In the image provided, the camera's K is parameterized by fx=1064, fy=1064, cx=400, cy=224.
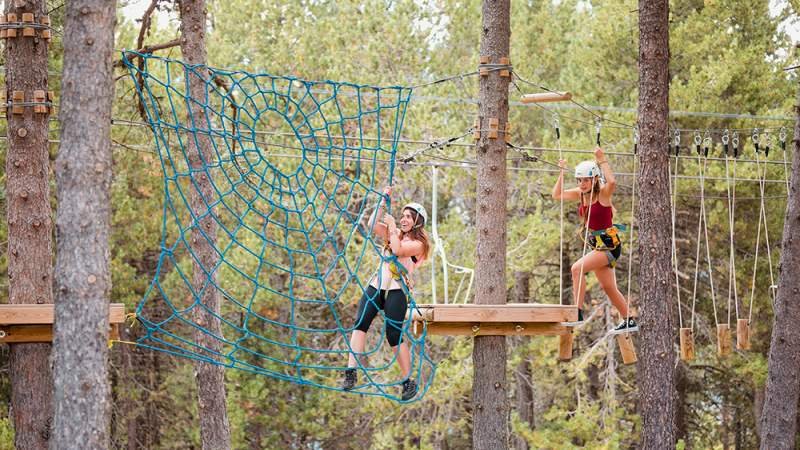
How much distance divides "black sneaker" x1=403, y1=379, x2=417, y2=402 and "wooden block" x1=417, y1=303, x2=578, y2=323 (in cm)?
43

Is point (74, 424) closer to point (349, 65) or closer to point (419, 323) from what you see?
point (419, 323)

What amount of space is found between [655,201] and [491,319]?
1.32 m

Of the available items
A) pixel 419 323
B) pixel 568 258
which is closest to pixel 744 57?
pixel 568 258

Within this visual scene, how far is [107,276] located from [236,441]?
987 centimetres

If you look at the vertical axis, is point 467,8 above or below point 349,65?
above

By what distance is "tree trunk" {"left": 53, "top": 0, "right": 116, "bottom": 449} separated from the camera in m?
4.04

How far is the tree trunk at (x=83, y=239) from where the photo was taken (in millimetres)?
4035

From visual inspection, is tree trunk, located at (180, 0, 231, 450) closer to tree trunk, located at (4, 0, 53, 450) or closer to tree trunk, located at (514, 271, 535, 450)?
tree trunk, located at (4, 0, 53, 450)

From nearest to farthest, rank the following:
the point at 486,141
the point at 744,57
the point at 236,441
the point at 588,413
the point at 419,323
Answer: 1. the point at 419,323
2. the point at 486,141
3. the point at 744,57
4. the point at 588,413
5. the point at 236,441

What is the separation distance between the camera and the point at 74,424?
4016mm

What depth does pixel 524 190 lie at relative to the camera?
14.0m

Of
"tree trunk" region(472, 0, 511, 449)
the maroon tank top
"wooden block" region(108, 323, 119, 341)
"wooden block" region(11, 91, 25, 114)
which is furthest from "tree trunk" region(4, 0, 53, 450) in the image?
the maroon tank top

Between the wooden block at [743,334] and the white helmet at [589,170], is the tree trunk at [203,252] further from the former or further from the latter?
the wooden block at [743,334]

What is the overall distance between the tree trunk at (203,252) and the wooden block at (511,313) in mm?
1701
